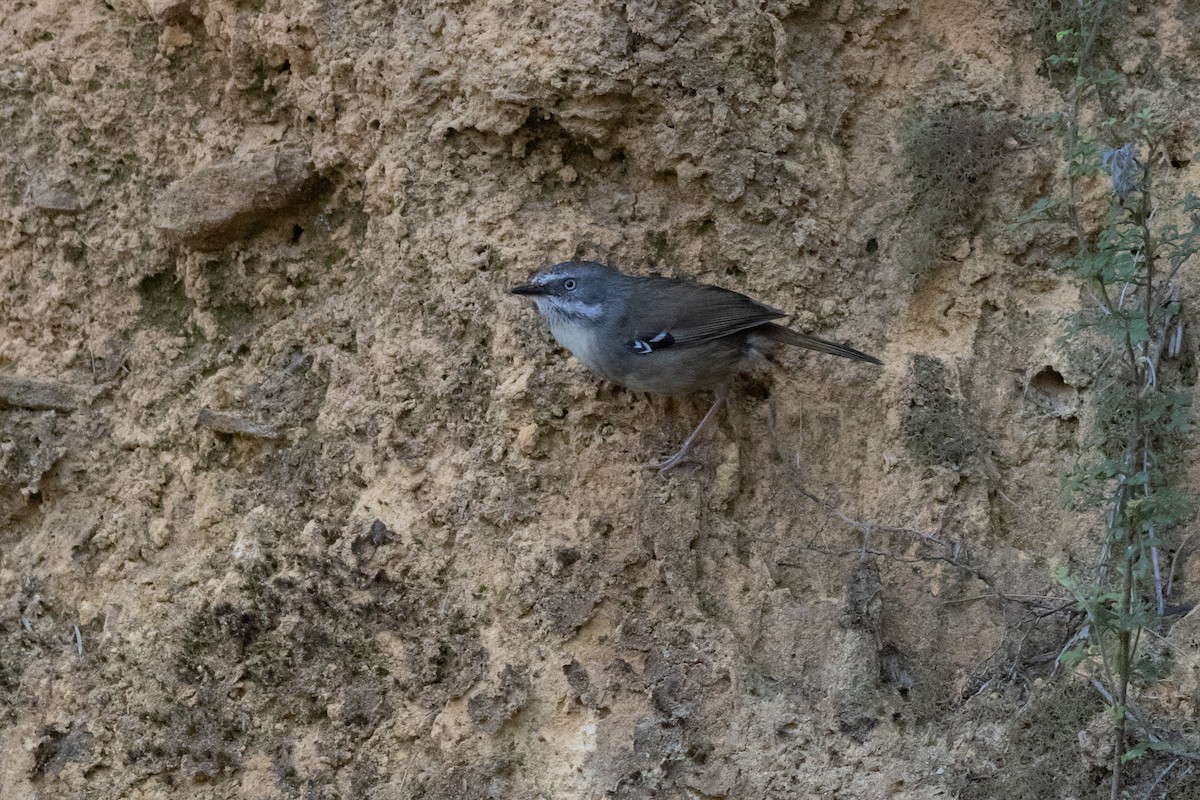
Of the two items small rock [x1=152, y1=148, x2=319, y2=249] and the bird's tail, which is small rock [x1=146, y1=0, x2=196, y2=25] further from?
the bird's tail

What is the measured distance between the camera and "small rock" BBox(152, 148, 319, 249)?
5535 mm

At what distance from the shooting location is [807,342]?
5.04m

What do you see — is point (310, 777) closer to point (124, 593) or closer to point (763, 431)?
point (124, 593)

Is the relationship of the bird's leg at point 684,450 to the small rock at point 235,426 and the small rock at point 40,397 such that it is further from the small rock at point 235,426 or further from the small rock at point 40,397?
the small rock at point 40,397

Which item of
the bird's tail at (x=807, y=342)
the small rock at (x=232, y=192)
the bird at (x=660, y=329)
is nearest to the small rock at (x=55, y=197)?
the small rock at (x=232, y=192)

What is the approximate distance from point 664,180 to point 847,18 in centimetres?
112

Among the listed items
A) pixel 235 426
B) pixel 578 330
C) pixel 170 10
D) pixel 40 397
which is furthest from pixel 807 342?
pixel 40 397

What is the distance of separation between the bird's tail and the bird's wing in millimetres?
83

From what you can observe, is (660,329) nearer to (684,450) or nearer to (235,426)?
(684,450)

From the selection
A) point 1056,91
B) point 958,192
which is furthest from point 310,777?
point 1056,91

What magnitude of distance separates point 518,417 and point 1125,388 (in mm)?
2474

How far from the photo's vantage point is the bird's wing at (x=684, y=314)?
5062 millimetres

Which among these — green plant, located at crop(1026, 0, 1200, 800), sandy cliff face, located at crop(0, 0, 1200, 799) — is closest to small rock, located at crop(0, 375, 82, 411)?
sandy cliff face, located at crop(0, 0, 1200, 799)

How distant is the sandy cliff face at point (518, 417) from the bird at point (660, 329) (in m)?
0.14
